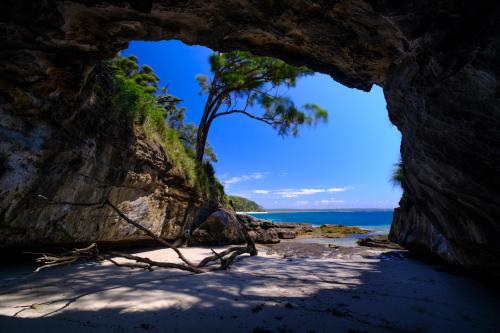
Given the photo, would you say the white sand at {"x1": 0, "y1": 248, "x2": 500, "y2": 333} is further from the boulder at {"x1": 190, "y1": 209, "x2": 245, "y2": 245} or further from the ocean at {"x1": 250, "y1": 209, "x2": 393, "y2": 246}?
the ocean at {"x1": 250, "y1": 209, "x2": 393, "y2": 246}

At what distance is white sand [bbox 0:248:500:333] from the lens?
252 centimetres

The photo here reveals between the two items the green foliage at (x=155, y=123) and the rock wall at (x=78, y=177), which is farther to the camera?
the green foliage at (x=155, y=123)

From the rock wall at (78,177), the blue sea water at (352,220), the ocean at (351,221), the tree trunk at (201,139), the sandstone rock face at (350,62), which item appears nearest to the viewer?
the sandstone rock face at (350,62)

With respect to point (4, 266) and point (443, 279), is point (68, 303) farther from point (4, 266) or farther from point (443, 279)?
point (443, 279)

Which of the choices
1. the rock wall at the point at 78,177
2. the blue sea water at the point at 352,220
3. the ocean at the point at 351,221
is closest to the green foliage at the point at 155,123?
the rock wall at the point at 78,177

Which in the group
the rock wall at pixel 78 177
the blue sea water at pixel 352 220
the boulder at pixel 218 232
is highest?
the rock wall at pixel 78 177

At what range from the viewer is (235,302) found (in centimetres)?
319

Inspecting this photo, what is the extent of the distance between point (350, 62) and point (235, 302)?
4103 mm

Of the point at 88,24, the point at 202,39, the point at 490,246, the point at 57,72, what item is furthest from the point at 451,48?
the point at 57,72

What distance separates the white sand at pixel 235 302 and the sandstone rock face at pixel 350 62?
96 centimetres

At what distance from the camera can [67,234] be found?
525 centimetres

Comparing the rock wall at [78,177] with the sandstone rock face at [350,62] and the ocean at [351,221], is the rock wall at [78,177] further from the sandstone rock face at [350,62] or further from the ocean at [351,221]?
the ocean at [351,221]

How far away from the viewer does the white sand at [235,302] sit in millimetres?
2520

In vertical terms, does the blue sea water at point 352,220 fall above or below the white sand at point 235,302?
below
